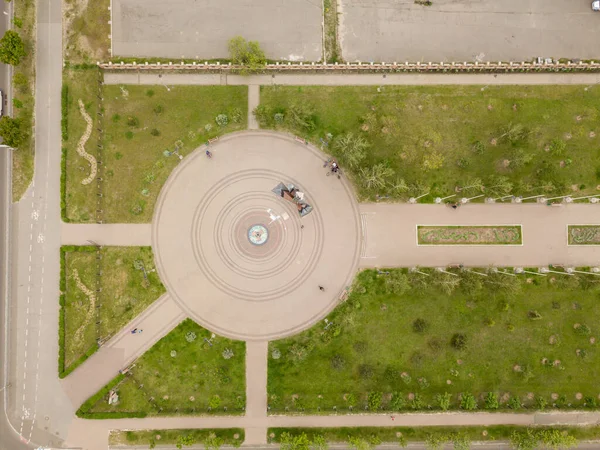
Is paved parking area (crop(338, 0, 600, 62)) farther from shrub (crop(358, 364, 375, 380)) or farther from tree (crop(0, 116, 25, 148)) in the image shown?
tree (crop(0, 116, 25, 148))

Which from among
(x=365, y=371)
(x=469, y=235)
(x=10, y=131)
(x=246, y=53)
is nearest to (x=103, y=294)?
(x=10, y=131)

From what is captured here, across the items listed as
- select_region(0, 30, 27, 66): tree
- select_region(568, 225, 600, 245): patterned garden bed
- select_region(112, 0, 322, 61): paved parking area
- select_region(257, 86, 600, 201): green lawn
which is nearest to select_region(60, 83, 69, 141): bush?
select_region(0, 30, 27, 66): tree

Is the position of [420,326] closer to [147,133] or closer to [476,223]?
[476,223]

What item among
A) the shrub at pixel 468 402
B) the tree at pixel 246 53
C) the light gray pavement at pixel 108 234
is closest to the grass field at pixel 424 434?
the shrub at pixel 468 402

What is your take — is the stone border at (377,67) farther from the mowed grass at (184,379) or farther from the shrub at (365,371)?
the shrub at (365,371)

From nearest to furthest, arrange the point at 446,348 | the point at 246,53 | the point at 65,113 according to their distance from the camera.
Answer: the point at 246,53 < the point at 65,113 < the point at 446,348

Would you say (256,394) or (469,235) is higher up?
(469,235)
